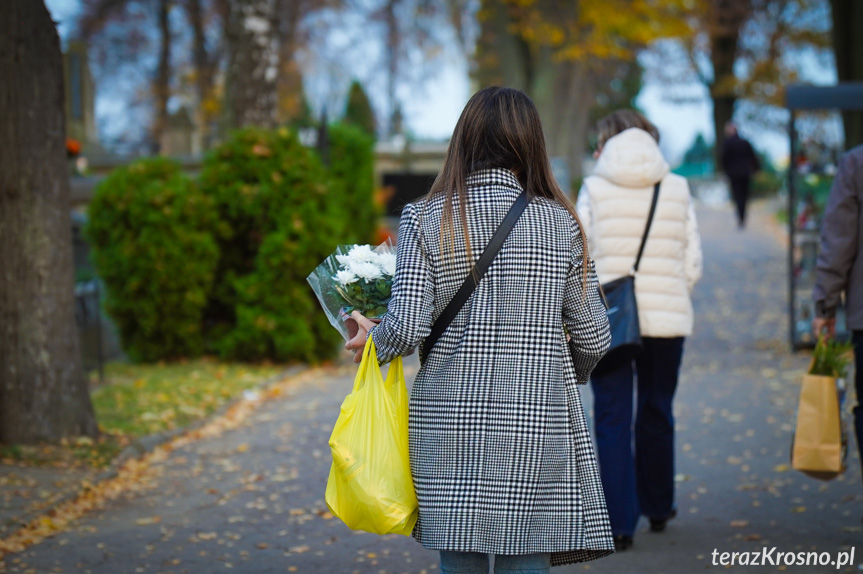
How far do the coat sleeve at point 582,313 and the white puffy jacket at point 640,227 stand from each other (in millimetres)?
1551

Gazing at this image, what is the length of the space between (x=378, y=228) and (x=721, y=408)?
8.42 meters

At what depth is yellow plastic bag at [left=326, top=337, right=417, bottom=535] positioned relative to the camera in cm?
296

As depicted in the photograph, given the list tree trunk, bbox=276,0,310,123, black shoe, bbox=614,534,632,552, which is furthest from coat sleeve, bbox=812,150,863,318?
tree trunk, bbox=276,0,310,123

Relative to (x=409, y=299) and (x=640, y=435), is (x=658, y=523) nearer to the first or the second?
(x=640, y=435)

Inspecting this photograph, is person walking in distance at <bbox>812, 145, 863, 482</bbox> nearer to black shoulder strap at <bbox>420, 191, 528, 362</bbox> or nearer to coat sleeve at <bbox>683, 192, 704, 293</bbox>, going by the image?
coat sleeve at <bbox>683, 192, 704, 293</bbox>

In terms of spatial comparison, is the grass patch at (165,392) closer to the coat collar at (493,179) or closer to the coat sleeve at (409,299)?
the coat sleeve at (409,299)

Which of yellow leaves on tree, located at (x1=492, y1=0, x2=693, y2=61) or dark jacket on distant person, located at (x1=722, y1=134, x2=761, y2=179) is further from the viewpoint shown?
dark jacket on distant person, located at (x1=722, y1=134, x2=761, y2=179)

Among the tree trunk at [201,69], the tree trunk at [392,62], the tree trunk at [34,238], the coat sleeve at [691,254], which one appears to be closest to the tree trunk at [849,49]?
the coat sleeve at [691,254]

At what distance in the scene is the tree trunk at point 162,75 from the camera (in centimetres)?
2994

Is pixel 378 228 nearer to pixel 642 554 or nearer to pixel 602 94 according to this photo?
pixel 642 554

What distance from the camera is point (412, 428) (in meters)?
3.01

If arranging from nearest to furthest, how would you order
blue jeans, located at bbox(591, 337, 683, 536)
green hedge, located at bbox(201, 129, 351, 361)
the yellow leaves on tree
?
1. blue jeans, located at bbox(591, 337, 683, 536)
2. green hedge, located at bbox(201, 129, 351, 361)
3. the yellow leaves on tree

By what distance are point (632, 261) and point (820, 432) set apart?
111cm

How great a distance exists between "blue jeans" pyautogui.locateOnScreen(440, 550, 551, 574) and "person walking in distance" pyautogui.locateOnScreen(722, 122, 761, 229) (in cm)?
2007
